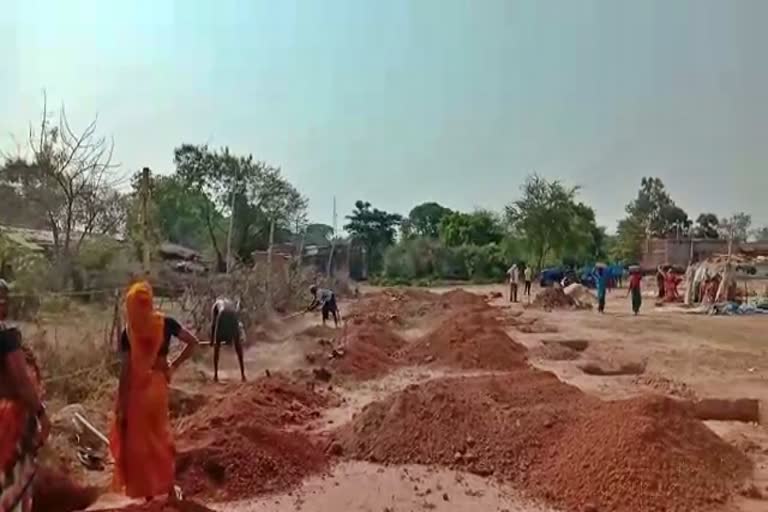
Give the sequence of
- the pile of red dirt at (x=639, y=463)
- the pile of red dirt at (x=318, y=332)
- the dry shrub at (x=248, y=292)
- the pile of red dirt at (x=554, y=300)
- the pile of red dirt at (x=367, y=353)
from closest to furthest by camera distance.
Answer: the pile of red dirt at (x=639, y=463) → the pile of red dirt at (x=367, y=353) → the dry shrub at (x=248, y=292) → the pile of red dirt at (x=318, y=332) → the pile of red dirt at (x=554, y=300)

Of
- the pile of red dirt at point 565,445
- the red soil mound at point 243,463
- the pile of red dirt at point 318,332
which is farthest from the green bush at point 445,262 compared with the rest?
the red soil mound at point 243,463

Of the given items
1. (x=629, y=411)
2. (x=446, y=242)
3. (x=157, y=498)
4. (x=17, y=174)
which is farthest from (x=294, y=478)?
(x=446, y=242)

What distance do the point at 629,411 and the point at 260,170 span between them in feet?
131

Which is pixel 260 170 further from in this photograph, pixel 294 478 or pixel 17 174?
pixel 294 478

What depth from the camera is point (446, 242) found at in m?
64.2

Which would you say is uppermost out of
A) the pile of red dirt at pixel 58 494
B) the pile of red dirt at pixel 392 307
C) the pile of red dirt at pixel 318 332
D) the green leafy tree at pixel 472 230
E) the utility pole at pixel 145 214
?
the green leafy tree at pixel 472 230

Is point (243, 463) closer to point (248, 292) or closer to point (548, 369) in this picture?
point (548, 369)

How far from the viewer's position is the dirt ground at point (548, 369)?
683 cm

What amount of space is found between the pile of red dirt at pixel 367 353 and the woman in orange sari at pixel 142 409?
766 cm

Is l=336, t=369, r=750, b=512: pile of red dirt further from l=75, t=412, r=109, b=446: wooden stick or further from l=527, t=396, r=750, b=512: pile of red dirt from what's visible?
l=75, t=412, r=109, b=446: wooden stick

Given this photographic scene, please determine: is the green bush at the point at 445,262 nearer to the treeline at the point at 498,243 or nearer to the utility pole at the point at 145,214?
the treeline at the point at 498,243

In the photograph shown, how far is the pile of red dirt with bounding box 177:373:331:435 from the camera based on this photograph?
8115 mm

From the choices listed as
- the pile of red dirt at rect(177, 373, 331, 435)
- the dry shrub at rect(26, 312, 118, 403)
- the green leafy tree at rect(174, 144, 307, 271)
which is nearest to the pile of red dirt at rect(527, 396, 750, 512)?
the pile of red dirt at rect(177, 373, 331, 435)

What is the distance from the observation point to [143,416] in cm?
555
